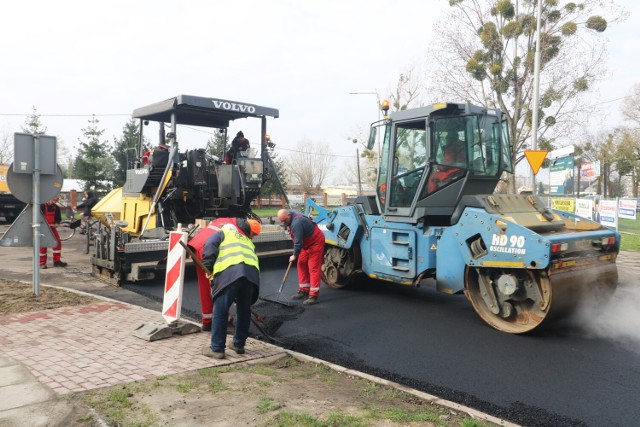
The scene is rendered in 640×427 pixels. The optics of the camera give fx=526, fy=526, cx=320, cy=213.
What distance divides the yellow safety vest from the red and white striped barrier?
686 mm

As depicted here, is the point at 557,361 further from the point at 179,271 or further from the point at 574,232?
the point at 179,271

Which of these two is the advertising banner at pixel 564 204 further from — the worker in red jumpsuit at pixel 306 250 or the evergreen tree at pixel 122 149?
the evergreen tree at pixel 122 149

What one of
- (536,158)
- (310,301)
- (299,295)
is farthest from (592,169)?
(310,301)

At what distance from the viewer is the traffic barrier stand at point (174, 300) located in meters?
5.16

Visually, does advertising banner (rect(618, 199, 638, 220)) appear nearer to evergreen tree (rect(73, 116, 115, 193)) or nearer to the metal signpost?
the metal signpost

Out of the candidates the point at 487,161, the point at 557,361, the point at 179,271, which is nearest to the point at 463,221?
the point at 487,161

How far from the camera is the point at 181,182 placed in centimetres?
932

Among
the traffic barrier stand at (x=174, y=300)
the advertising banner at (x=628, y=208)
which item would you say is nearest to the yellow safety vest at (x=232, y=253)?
the traffic barrier stand at (x=174, y=300)

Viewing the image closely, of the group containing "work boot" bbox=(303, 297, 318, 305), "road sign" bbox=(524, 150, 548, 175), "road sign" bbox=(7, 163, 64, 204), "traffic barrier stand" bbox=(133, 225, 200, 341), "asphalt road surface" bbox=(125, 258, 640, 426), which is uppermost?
"road sign" bbox=(524, 150, 548, 175)

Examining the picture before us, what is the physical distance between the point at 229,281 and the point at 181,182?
5.20 m

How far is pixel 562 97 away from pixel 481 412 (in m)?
19.3

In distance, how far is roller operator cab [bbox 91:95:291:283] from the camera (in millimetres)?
8938

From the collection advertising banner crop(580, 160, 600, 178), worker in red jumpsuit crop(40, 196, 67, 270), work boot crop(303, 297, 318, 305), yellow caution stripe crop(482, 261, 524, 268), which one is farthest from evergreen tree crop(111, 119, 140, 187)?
yellow caution stripe crop(482, 261, 524, 268)

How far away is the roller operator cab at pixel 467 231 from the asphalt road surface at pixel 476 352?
15.9 inches
